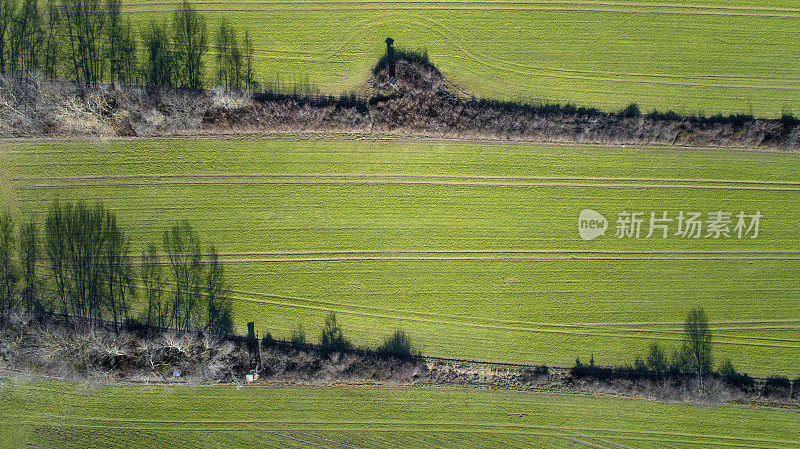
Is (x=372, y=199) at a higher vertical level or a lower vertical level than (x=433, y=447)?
higher

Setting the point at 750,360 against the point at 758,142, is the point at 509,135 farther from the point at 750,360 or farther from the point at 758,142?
the point at 750,360

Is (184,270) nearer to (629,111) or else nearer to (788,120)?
(629,111)

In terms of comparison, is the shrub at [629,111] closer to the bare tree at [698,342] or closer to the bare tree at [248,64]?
the bare tree at [698,342]

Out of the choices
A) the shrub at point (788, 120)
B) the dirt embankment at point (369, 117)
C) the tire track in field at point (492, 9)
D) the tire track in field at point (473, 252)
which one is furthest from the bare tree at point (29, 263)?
the shrub at point (788, 120)

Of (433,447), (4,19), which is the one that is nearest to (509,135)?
(433,447)

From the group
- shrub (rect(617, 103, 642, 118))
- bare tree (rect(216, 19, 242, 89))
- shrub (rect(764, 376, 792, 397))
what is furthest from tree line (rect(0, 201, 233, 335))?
shrub (rect(764, 376, 792, 397))
